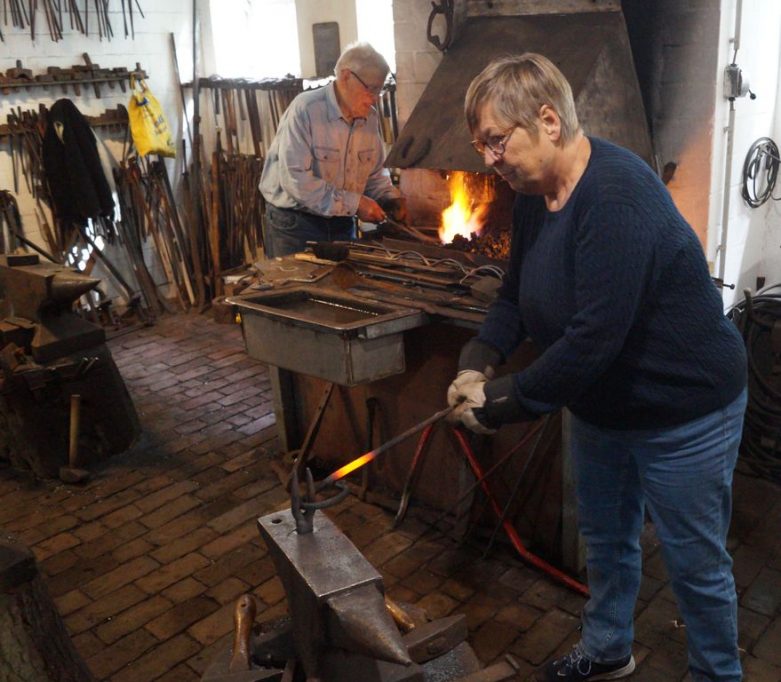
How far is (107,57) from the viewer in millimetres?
6723

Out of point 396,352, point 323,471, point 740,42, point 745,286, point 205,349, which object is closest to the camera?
point 396,352

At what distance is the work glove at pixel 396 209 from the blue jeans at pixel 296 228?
248 millimetres

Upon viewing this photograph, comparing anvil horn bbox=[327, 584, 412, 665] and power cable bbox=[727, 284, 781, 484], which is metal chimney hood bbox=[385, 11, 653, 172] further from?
anvil horn bbox=[327, 584, 412, 665]

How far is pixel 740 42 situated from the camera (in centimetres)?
387

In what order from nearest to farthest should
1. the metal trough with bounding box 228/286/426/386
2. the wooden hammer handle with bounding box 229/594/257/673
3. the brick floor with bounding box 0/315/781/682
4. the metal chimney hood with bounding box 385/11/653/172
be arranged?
the wooden hammer handle with bounding box 229/594/257/673
the brick floor with bounding box 0/315/781/682
the metal trough with bounding box 228/286/426/386
the metal chimney hood with bounding box 385/11/653/172

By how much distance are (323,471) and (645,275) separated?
2658 millimetres

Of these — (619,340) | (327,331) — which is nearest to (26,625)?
(327,331)

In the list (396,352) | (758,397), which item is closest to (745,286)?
(758,397)

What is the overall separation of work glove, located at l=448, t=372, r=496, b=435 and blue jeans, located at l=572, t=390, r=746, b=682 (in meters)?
0.36

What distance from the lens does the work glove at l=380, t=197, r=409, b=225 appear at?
15.4 ft

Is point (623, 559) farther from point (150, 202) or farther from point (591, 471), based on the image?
point (150, 202)

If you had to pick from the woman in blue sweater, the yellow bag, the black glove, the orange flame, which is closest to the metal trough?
the woman in blue sweater

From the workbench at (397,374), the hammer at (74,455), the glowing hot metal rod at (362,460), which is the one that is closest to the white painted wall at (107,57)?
the hammer at (74,455)

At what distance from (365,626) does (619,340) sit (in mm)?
906
